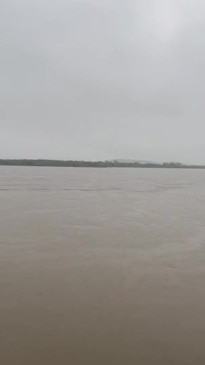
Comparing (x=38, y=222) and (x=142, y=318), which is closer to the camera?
(x=142, y=318)

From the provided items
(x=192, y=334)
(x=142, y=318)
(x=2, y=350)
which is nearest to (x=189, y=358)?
(x=192, y=334)

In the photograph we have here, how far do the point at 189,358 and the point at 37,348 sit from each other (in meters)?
2.31

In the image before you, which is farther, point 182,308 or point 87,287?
point 87,287

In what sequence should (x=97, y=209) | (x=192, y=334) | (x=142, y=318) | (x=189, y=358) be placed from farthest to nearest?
(x=97, y=209)
(x=142, y=318)
(x=192, y=334)
(x=189, y=358)

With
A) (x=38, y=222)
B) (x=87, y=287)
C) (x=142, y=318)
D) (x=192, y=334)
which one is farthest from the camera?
(x=38, y=222)

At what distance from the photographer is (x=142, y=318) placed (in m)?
6.78

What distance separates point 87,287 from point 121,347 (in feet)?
9.21

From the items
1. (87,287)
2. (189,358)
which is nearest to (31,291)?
(87,287)

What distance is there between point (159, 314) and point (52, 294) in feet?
7.79

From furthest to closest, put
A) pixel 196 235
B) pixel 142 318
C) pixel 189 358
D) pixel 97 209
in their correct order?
pixel 97 209, pixel 196 235, pixel 142 318, pixel 189 358

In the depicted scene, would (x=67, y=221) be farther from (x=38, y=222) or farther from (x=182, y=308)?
(x=182, y=308)

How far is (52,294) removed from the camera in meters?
7.87

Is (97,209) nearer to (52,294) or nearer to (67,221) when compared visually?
(67,221)

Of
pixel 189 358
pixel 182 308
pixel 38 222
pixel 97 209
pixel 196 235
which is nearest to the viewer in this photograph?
pixel 189 358
